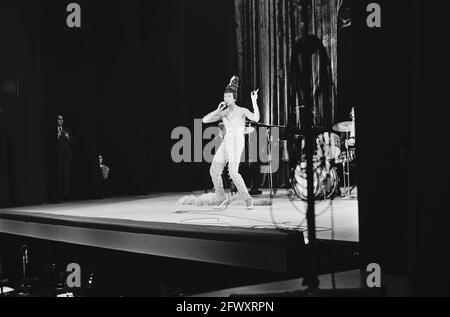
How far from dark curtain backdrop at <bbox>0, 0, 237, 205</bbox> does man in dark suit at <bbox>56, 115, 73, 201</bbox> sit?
0.14 metres

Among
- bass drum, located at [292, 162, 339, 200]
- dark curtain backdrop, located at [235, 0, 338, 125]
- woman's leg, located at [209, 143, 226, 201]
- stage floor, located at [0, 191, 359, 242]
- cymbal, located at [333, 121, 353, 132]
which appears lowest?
stage floor, located at [0, 191, 359, 242]

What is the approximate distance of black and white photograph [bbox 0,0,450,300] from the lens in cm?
234

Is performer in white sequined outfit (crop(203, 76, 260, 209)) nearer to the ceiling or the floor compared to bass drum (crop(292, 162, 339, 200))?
nearer to the ceiling

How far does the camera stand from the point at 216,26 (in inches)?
396

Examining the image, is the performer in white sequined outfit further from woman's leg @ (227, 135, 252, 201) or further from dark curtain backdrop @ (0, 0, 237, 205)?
dark curtain backdrop @ (0, 0, 237, 205)

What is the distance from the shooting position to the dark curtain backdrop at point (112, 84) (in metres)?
6.89

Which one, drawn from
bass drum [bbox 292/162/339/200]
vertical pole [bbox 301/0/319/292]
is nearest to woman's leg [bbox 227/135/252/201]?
bass drum [bbox 292/162/339/200]

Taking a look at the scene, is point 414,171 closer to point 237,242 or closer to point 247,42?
point 237,242

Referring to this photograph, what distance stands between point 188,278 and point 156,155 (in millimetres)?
5588

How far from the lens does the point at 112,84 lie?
28.2ft

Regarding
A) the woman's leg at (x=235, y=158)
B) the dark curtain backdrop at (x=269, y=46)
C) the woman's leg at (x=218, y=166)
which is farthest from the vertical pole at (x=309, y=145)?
the dark curtain backdrop at (x=269, y=46)

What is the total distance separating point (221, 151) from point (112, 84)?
4084mm
